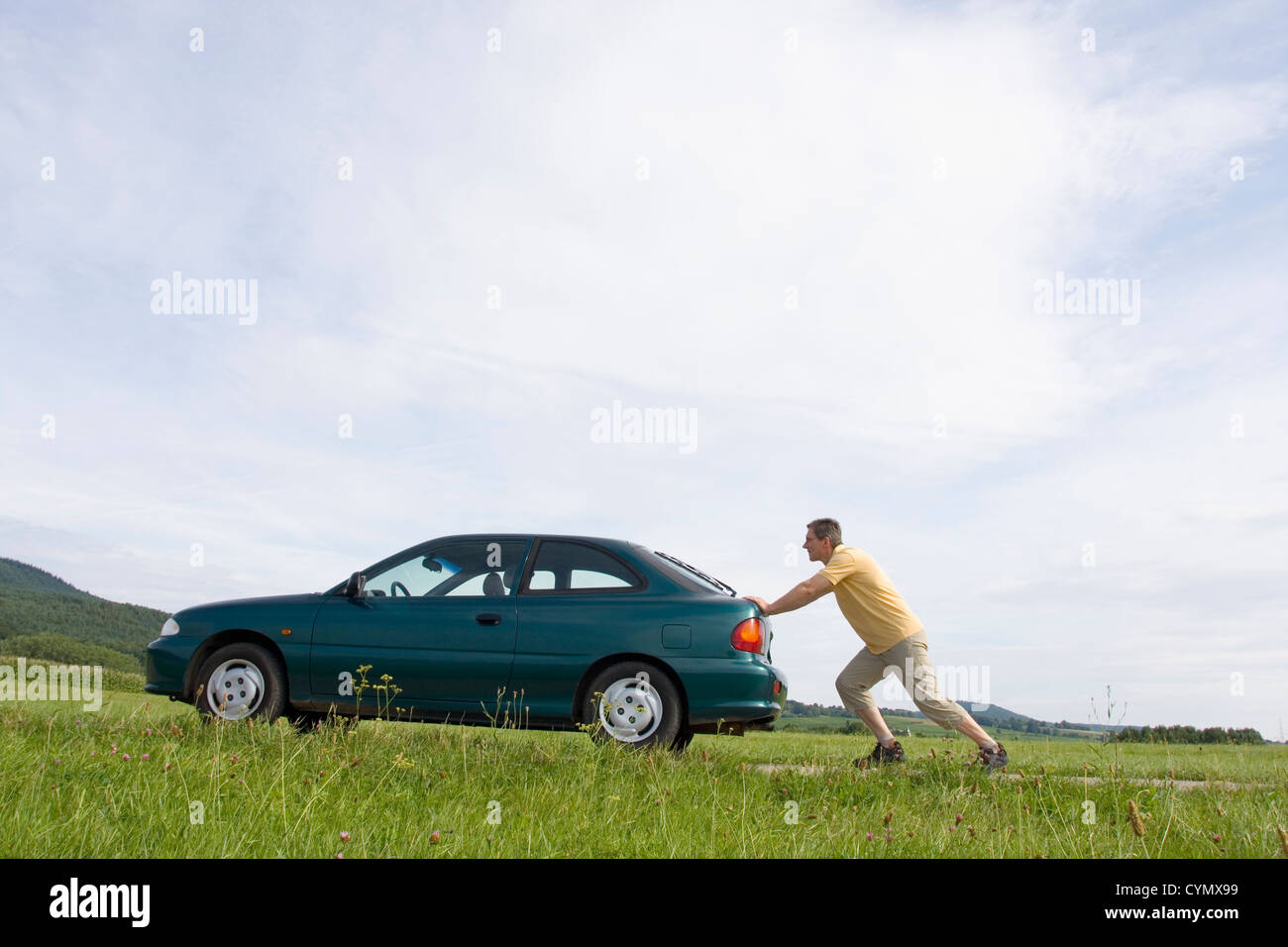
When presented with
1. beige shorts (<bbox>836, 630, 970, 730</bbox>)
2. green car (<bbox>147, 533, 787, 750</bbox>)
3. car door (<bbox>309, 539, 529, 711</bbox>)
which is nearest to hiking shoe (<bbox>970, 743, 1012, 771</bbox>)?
beige shorts (<bbox>836, 630, 970, 730</bbox>)

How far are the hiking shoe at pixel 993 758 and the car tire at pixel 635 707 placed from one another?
2212 millimetres

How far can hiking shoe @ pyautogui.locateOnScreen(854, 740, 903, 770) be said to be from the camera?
7.19 meters

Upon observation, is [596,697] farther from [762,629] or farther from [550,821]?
[550,821]

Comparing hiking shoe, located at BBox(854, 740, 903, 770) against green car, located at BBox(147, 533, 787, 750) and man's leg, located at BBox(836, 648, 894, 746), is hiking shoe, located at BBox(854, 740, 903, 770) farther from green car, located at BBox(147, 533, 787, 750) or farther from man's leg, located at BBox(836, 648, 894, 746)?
green car, located at BBox(147, 533, 787, 750)

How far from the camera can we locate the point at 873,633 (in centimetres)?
776

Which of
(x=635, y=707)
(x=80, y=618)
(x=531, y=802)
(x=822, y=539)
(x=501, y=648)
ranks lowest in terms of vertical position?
(x=80, y=618)

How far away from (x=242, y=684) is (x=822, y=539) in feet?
16.2

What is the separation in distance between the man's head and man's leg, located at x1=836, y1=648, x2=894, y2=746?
0.87m

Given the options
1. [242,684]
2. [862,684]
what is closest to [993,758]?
[862,684]

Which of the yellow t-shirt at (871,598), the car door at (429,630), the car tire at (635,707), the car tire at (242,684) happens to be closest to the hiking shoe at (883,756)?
the yellow t-shirt at (871,598)

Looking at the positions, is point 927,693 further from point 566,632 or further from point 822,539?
point 566,632

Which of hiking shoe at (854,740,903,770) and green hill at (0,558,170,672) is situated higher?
hiking shoe at (854,740,903,770)

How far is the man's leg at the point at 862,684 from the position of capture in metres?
7.85
